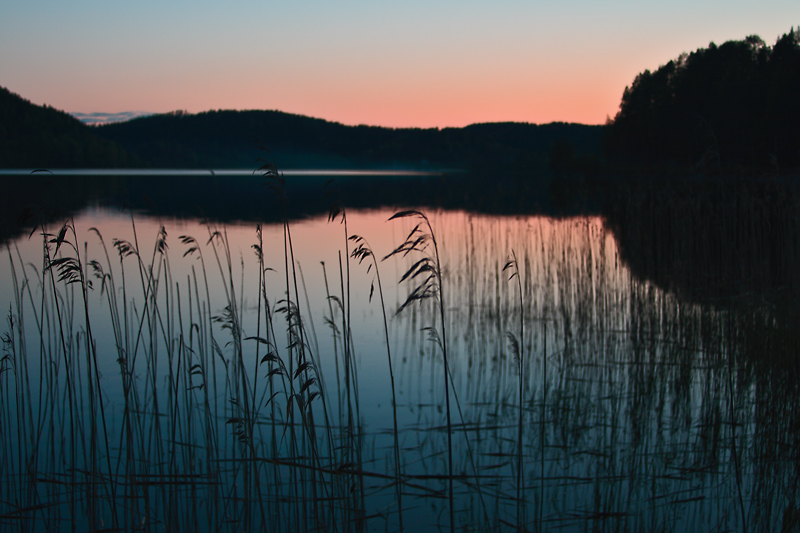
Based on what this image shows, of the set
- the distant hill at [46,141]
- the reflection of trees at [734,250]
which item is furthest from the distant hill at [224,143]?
the reflection of trees at [734,250]

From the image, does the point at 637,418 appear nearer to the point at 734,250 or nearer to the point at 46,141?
the point at 734,250

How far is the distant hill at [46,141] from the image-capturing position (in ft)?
230

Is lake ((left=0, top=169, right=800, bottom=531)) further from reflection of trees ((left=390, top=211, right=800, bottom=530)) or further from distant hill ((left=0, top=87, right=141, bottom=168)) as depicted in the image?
distant hill ((left=0, top=87, right=141, bottom=168))

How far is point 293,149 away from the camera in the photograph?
295 ft

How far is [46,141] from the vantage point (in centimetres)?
7225

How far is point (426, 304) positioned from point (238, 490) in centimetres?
427

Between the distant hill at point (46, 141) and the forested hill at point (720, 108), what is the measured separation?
2717 inches

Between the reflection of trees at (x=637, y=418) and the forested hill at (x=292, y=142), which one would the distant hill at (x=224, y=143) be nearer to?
the forested hill at (x=292, y=142)

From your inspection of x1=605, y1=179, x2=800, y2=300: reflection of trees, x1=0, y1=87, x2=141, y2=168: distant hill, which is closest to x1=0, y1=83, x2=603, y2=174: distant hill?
x1=0, y1=87, x2=141, y2=168: distant hill

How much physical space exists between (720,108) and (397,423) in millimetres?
37654

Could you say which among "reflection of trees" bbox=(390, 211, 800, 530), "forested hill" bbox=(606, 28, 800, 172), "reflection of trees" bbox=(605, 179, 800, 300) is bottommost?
"reflection of trees" bbox=(390, 211, 800, 530)

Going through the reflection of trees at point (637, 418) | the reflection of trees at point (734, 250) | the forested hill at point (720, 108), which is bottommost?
the reflection of trees at point (637, 418)

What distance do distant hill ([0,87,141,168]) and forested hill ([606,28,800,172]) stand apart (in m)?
69.0

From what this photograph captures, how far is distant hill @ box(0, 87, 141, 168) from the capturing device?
230 ft
